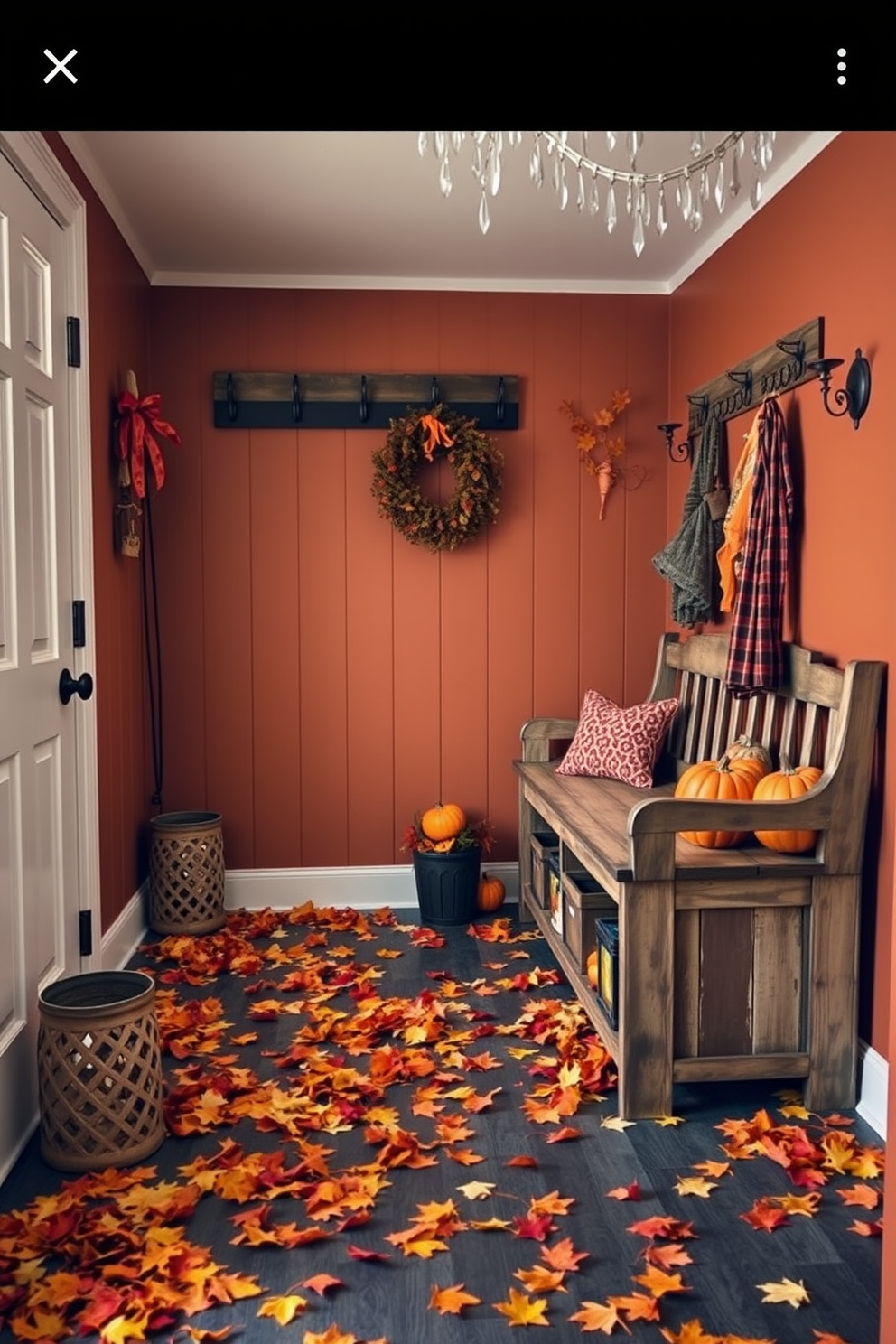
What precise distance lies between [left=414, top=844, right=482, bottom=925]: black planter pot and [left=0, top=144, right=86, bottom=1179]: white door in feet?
4.66

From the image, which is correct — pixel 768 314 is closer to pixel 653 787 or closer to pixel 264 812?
pixel 653 787

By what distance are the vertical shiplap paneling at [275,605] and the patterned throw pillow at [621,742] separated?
113cm

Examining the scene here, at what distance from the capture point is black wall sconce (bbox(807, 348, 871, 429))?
8.75ft

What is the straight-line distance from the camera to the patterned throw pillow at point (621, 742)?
3.79 meters

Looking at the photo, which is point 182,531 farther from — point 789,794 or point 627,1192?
point 627,1192

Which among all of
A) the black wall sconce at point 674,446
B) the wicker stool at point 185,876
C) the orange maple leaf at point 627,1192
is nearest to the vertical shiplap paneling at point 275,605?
the wicker stool at point 185,876

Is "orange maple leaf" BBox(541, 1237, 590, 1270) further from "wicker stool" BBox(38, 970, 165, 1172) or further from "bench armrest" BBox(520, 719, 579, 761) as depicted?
"bench armrest" BBox(520, 719, 579, 761)

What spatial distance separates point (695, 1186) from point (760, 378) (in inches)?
88.4

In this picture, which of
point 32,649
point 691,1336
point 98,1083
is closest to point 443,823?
point 32,649

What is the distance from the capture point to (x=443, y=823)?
418 centimetres

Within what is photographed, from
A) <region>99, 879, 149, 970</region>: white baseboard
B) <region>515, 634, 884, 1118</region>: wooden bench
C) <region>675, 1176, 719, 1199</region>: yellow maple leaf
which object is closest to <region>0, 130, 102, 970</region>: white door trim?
<region>99, 879, 149, 970</region>: white baseboard

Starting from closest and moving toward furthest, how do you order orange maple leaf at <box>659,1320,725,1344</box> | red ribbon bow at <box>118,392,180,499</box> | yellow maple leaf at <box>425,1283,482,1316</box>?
orange maple leaf at <box>659,1320,725,1344</box>
yellow maple leaf at <box>425,1283,482,1316</box>
red ribbon bow at <box>118,392,180,499</box>

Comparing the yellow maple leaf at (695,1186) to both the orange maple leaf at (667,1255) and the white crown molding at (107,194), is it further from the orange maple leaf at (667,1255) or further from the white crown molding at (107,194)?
the white crown molding at (107,194)
